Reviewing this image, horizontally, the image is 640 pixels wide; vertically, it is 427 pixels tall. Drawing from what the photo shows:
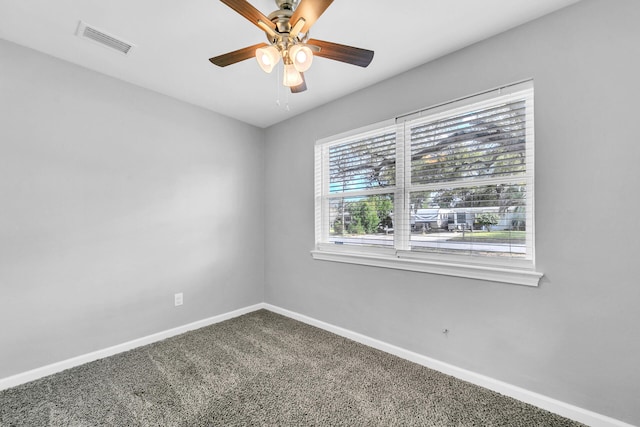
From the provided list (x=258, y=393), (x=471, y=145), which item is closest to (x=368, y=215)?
(x=471, y=145)

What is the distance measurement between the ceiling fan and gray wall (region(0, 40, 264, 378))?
1544 millimetres

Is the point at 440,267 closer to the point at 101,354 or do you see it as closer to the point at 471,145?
the point at 471,145

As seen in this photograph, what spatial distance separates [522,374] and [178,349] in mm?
2698

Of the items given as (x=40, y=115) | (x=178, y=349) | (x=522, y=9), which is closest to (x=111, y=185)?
(x=40, y=115)

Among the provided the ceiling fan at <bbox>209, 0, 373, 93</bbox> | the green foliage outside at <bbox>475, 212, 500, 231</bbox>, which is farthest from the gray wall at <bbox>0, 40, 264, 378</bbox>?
the green foliage outside at <bbox>475, 212, 500, 231</bbox>

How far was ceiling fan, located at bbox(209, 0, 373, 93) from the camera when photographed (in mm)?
1227

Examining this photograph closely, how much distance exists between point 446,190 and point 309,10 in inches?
61.8

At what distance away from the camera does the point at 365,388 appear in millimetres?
1919

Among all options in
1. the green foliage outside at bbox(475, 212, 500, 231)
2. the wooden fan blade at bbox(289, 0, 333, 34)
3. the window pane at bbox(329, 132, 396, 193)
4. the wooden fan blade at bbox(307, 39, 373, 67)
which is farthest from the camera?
the window pane at bbox(329, 132, 396, 193)

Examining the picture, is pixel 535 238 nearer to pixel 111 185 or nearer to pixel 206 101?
pixel 206 101

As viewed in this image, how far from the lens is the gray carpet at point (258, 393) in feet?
5.36

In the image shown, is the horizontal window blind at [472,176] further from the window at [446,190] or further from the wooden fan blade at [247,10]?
the wooden fan blade at [247,10]

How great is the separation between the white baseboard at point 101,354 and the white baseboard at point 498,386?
55.7 inches

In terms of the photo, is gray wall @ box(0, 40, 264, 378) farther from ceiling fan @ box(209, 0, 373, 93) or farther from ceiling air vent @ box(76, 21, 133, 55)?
ceiling fan @ box(209, 0, 373, 93)
